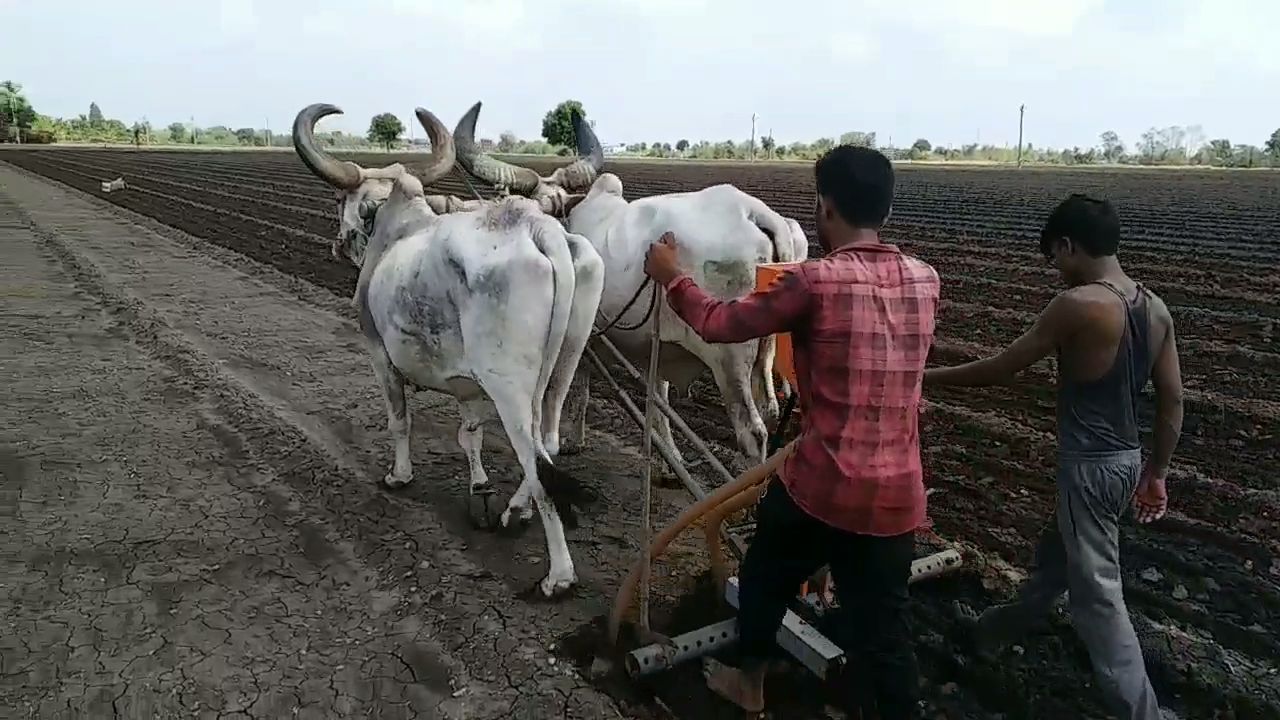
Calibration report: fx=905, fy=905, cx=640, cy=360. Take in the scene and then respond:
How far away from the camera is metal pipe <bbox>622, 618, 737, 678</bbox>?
3404mm

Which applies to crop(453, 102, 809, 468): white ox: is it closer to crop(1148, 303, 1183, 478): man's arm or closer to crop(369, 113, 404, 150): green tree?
crop(1148, 303, 1183, 478): man's arm

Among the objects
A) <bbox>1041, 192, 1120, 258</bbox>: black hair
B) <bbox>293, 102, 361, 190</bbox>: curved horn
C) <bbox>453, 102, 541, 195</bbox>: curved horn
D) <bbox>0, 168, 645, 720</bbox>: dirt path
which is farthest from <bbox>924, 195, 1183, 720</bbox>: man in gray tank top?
<bbox>293, 102, 361, 190</bbox>: curved horn

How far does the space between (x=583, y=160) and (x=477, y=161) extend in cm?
86

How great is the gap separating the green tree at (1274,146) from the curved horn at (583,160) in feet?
233

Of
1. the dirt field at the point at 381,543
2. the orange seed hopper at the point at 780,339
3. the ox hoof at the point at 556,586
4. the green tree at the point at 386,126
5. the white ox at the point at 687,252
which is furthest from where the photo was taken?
the green tree at the point at 386,126

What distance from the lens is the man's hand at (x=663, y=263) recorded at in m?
2.84

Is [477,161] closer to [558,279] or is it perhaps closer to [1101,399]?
[558,279]

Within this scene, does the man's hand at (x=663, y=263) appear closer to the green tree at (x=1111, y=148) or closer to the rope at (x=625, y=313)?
the rope at (x=625, y=313)

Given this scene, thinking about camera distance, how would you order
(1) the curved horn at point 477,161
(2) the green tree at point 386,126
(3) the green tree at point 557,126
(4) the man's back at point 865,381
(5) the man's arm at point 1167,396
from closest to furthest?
(4) the man's back at point 865,381
(5) the man's arm at point 1167,396
(1) the curved horn at point 477,161
(3) the green tree at point 557,126
(2) the green tree at point 386,126

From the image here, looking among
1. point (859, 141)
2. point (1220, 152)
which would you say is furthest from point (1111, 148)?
point (859, 141)

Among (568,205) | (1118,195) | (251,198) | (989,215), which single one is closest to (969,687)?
(568,205)

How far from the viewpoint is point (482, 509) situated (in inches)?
200

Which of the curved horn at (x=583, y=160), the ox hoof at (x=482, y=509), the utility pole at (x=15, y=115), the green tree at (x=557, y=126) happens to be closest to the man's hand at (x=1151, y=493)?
the ox hoof at (x=482, y=509)

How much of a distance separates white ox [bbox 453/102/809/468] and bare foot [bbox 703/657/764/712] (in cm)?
173
